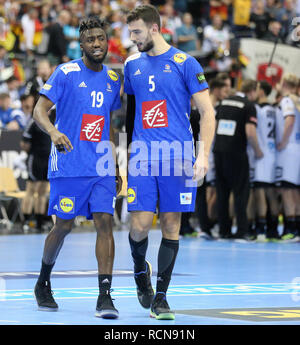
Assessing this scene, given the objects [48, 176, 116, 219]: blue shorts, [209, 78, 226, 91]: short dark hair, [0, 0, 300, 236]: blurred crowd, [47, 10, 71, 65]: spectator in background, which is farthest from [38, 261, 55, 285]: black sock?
[47, 10, 71, 65]: spectator in background

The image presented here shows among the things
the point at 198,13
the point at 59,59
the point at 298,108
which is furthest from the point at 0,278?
Answer: the point at 198,13

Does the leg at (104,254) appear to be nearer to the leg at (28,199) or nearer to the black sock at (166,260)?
the black sock at (166,260)

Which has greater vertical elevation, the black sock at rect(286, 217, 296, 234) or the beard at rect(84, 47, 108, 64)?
the beard at rect(84, 47, 108, 64)

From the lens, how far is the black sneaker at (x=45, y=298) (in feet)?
23.7

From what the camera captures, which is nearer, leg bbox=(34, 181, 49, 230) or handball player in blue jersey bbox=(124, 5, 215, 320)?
handball player in blue jersey bbox=(124, 5, 215, 320)

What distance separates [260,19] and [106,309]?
18.5 meters

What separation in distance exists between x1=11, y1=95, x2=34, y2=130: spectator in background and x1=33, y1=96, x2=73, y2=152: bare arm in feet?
32.5

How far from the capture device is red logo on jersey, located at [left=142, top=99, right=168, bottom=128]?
696 cm

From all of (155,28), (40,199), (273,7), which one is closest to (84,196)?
(155,28)

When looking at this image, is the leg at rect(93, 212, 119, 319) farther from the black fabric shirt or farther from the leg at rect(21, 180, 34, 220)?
the leg at rect(21, 180, 34, 220)

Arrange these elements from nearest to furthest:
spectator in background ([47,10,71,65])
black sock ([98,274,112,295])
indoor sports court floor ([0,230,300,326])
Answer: indoor sports court floor ([0,230,300,326])
black sock ([98,274,112,295])
spectator in background ([47,10,71,65])

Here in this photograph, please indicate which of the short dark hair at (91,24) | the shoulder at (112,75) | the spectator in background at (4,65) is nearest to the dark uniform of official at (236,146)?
the shoulder at (112,75)

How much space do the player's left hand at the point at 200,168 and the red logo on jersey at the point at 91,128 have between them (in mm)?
915
